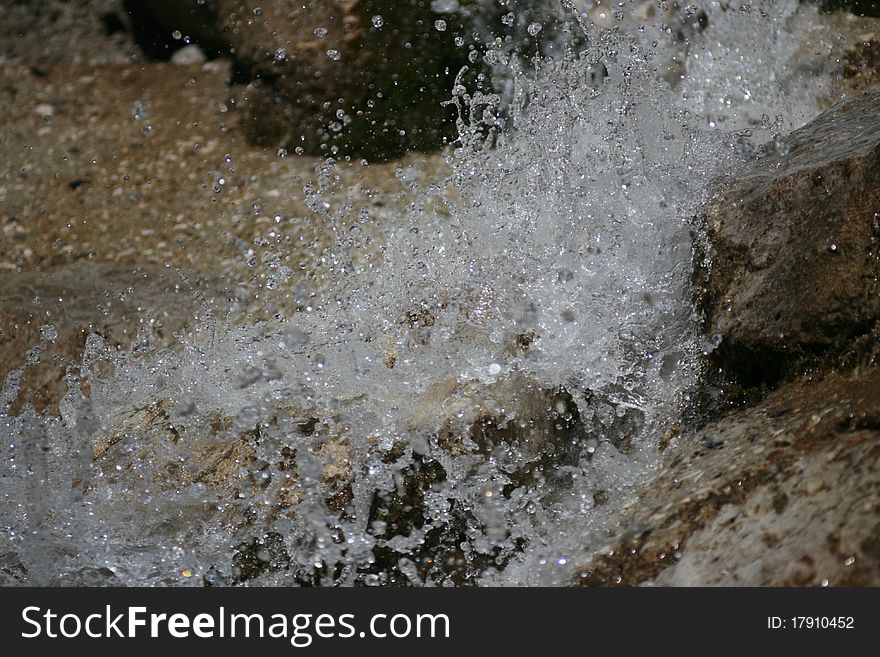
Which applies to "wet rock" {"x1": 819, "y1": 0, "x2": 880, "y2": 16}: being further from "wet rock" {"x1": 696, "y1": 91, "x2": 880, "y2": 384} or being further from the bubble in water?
"wet rock" {"x1": 696, "y1": 91, "x2": 880, "y2": 384}

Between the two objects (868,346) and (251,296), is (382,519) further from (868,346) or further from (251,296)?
(251,296)

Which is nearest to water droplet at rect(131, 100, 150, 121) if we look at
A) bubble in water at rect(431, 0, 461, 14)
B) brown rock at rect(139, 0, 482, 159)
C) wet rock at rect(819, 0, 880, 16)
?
brown rock at rect(139, 0, 482, 159)

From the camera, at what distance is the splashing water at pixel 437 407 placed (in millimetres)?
2643

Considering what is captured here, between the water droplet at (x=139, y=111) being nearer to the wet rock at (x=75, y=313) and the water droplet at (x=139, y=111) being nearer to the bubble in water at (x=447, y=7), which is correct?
the wet rock at (x=75, y=313)

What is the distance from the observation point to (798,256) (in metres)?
2.52

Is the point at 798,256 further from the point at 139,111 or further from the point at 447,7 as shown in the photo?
the point at 139,111

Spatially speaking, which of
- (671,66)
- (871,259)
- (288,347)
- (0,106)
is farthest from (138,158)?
(871,259)

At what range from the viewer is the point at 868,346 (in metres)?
2.25

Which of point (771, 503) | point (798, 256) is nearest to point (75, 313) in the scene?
point (798, 256)

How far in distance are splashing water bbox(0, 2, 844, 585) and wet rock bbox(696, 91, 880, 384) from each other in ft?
0.57

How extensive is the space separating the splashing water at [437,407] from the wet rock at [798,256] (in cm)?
18

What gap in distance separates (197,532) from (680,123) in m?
2.21

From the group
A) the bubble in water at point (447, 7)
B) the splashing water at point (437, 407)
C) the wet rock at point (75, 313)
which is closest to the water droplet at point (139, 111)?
the wet rock at point (75, 313)

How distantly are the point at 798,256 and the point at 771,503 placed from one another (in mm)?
832
